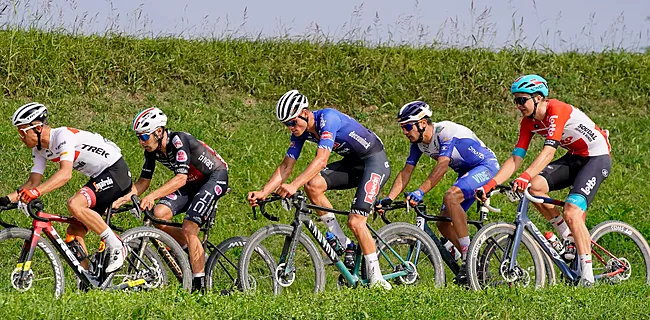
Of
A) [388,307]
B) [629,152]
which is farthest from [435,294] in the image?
[629,152]

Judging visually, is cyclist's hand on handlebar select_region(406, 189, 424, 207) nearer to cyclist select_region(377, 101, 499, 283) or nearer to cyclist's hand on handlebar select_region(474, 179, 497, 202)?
cyclist select_region(377, 101, 499, 283)

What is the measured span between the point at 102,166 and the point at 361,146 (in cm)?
276

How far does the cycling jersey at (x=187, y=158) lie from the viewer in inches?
388

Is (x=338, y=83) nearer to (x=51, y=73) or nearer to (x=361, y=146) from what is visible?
(x=51, y=73)

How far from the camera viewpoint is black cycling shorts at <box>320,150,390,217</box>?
1018 centimetres

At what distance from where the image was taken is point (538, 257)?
10312mm

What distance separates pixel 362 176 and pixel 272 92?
29.7ft

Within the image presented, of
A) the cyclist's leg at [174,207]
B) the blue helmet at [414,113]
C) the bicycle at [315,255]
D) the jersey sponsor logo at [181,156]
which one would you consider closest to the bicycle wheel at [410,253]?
the bicycle at [315,255]

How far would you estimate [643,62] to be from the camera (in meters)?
22.1

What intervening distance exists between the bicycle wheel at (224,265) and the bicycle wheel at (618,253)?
155 inches

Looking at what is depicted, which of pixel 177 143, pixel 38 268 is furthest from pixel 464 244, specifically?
pixel 38 268

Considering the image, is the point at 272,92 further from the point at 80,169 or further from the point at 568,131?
the point at 568,131

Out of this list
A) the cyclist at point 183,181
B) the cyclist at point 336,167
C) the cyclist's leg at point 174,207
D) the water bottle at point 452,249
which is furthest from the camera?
the water bottle at point 452,249

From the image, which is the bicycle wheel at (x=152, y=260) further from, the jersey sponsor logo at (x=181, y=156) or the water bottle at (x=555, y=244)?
the water bottle at (x=555, y=244)
